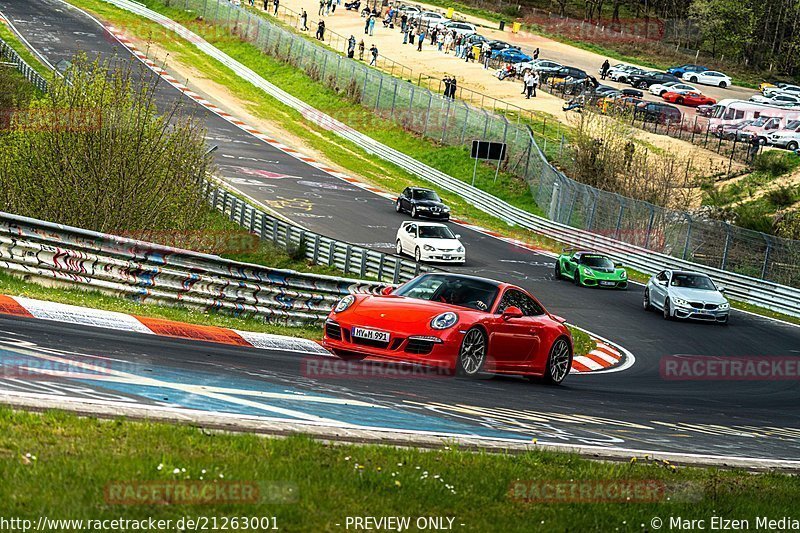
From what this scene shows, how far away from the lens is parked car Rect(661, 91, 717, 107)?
253ft

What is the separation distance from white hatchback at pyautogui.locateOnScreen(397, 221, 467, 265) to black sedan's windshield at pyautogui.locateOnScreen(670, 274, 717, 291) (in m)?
7.87

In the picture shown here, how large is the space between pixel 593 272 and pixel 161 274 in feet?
65.0

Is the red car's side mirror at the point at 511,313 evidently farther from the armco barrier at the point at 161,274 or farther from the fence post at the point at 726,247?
the fence post at the point at 726,247

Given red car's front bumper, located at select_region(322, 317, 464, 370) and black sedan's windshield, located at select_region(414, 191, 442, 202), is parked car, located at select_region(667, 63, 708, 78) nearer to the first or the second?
black sedan's windshield, located at select_region(414, 191, 442, 202)

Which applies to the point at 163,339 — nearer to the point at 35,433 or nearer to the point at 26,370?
the point at 26,370

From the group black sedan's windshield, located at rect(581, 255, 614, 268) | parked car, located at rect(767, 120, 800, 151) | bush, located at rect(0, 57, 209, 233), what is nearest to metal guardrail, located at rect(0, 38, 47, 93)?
black sedan's windshield, located at rect(581, 255, 614, 268)

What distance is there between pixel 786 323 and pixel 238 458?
89.8 ft

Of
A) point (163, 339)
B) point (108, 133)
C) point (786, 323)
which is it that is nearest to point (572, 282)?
point (786, 323)

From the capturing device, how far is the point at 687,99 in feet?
254

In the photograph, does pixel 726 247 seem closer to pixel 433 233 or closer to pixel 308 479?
pixel 433 233

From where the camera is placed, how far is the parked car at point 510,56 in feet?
274

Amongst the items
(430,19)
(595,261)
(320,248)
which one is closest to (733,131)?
(595,261)

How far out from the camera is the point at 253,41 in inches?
3000

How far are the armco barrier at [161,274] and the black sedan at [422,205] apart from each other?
24336mm
